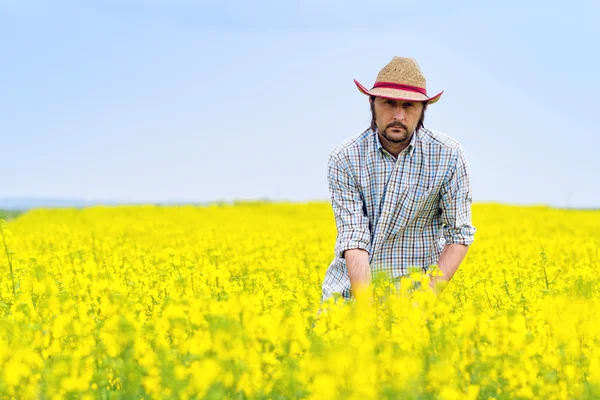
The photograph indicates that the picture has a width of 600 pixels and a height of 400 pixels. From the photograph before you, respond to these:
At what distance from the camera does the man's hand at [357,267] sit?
17.0 ft

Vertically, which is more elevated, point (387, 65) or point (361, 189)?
point (387, 65)

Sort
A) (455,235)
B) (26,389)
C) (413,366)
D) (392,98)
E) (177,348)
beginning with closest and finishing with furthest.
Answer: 1. (413,366)
2. (26,389)
3. (177,348)
4. (392,98)
5. (455,235)

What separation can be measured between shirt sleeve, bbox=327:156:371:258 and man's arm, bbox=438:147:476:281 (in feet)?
2.07

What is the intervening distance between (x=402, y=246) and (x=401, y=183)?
20.6 inches

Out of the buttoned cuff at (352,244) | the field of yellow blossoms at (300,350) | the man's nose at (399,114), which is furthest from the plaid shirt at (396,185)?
the field of yellow blossoms at (300,350)

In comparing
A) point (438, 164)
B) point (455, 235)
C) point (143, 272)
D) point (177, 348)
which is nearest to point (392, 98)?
point (438, 164)

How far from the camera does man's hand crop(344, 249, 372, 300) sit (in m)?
5.19

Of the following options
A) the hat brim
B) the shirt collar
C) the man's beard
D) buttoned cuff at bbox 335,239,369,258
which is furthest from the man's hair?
buttoned cuff at bbox 335,239,369,258

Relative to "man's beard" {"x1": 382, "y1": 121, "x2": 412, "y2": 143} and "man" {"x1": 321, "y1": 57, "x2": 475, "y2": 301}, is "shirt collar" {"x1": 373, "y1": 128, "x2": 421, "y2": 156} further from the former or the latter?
"man's beard" {"x1": 382, "y1": 121, "x2": 412, "y2": 143}

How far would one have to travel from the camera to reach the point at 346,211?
560 centimetres

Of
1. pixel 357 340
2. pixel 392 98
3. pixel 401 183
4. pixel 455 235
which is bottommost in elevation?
pixel 357 340

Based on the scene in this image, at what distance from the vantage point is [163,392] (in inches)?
128

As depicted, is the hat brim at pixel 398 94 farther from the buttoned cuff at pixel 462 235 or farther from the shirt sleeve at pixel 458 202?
the buttoned cuff at pixel 462 235

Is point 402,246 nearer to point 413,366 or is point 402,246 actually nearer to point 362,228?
point 362,228
